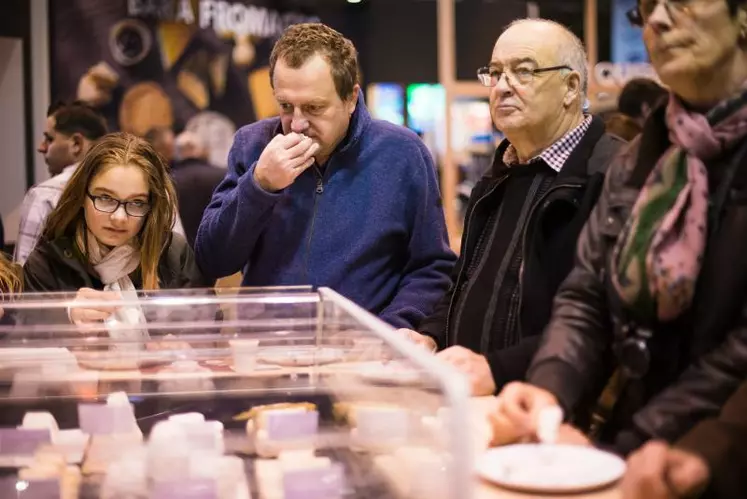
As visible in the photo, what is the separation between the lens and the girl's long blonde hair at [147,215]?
2.53 metres

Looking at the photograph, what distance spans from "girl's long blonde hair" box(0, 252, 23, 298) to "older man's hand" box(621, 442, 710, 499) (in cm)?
173

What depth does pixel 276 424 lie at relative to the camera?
1518 mm

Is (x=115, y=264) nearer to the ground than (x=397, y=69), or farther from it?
nearer to the ground

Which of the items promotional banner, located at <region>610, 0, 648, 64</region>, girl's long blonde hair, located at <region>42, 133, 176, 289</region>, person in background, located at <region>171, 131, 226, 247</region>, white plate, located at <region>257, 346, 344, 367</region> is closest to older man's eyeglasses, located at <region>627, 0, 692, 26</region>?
white plate, located at <region>257, 346, 344, 367</region>

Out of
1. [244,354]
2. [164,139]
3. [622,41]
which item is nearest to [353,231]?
[244,354]

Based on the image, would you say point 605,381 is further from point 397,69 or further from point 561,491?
point 397,69

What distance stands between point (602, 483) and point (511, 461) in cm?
14

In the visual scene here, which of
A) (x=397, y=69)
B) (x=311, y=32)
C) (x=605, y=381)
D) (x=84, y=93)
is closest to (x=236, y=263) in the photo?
(x=311, y=32)

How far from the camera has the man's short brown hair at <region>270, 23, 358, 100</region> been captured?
2.43m

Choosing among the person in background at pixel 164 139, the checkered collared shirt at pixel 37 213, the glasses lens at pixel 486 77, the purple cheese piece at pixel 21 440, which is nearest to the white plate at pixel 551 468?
the purple cheese piece at pixel 21 440

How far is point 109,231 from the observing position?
2.50 meters

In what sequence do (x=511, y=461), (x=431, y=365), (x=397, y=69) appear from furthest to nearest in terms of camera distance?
(x=397, y=69) → (x=511, y=461) → (x=431, y=365)

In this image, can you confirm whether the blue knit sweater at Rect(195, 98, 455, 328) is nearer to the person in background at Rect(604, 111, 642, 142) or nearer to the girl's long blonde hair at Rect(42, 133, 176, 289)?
the girl's long blonde hair at Rect(42, 133, 176, 289)

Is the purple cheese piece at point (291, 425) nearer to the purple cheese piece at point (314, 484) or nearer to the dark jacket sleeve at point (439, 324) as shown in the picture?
the purple cheese piece at point (314, 484)
